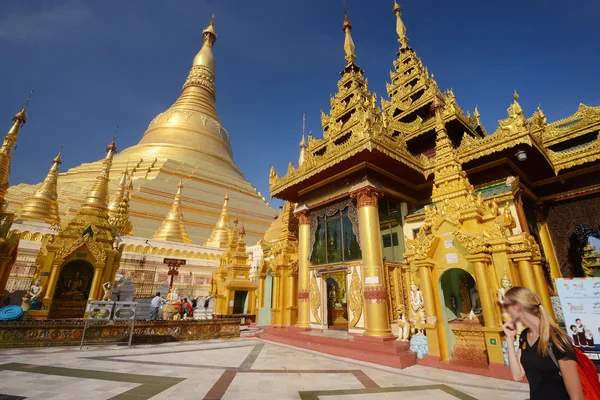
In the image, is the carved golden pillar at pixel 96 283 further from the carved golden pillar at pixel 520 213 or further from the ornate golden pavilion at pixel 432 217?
the carved golden pillar at pixel 520 213

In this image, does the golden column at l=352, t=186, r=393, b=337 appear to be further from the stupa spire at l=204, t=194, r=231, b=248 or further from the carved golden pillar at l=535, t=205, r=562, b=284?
the stupa spire at l=204, t=194, r=231, b=248

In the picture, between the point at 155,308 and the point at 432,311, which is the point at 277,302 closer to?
the point at 155,308

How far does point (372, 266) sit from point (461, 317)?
2496 millimetres

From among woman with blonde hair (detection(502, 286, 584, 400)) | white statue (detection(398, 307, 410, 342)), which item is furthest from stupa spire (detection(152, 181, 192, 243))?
woman with blonde hair (detection(502, 286, 584, 400))

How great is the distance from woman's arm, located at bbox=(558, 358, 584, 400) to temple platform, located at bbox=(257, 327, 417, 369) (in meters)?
5.37

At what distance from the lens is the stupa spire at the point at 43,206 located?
20136mm

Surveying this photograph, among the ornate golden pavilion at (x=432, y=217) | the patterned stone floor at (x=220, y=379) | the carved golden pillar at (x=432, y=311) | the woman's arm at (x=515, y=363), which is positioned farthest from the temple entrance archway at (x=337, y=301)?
the woman's arm at (x=515, y=363)

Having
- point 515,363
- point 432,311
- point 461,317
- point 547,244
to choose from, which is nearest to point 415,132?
point 547,244

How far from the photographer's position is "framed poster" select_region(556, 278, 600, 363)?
5.05 m

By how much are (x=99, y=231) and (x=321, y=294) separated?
10490 millimetres

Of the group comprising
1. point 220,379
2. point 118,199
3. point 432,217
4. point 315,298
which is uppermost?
point 118,199

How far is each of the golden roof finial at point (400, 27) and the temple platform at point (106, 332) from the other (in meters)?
17.2

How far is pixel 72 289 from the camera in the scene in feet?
39.3

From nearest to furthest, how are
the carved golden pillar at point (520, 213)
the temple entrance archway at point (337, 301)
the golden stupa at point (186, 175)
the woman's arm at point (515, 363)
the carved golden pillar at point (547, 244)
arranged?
the woman's arm at point (515, 363) → the carved golden pillar at point (520, 213) → the carved golden pillar at point (547, 244) → the temple entrance archway at point (337, 301) → the golden stupa at point (186, 175)
